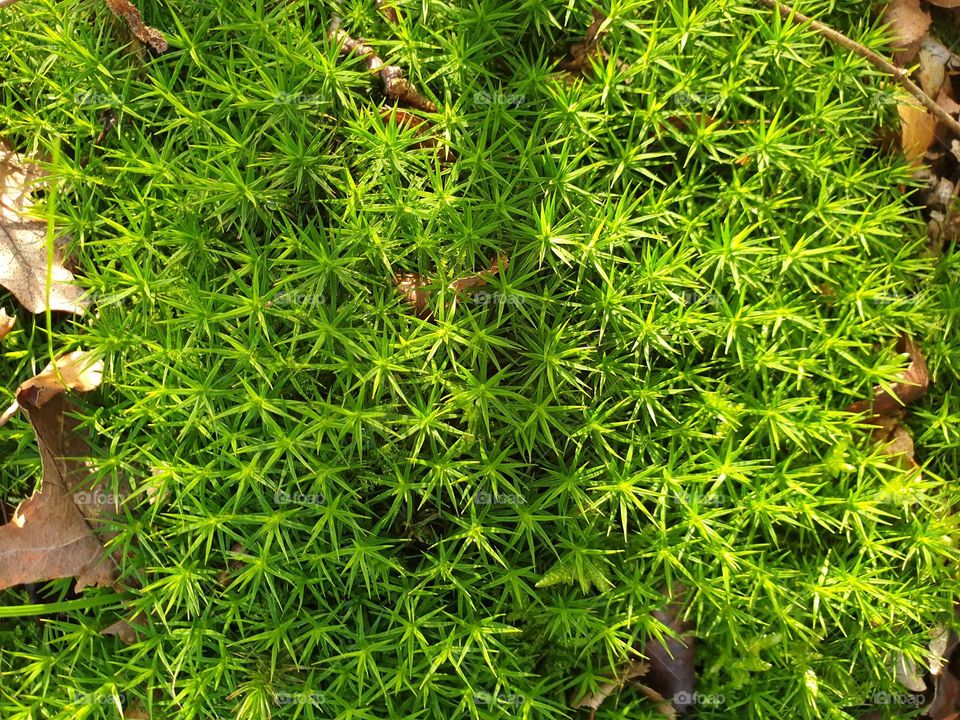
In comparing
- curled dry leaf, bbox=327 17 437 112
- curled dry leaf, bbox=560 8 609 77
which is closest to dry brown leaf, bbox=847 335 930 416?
curled dry leaf, bbox=560 8 609 77

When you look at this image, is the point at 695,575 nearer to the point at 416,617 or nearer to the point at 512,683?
the point at 512,683

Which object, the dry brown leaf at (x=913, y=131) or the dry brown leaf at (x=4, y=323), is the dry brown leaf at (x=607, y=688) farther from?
the dry brown leaf at (x=4, y=323)

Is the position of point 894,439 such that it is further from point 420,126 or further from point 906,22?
point 420,126

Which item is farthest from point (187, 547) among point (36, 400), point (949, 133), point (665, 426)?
point (949, 133)

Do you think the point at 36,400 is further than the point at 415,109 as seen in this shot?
No

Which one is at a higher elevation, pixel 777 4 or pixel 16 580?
pixel 777 4
